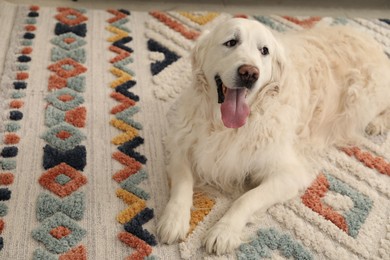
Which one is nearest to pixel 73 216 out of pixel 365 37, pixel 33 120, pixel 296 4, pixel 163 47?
pixel 33 120

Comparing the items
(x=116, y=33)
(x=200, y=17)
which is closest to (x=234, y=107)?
(x=116, y=33)

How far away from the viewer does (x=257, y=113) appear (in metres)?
1.93

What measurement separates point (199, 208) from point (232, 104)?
19.9 inches

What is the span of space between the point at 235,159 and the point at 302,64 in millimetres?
642

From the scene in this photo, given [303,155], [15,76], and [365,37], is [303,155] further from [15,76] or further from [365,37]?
[15,76]

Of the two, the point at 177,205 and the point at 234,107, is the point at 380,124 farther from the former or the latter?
the point at 177,205

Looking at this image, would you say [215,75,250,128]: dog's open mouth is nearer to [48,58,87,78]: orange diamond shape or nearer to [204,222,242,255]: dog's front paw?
[204,222,242,255]: dog's front paw

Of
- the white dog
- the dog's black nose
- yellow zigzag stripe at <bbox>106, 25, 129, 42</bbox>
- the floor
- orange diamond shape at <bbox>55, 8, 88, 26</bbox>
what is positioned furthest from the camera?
the floor

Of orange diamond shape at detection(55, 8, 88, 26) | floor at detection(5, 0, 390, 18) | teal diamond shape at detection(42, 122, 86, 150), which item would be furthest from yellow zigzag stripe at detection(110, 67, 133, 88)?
floor at detection(5, 0, 390, 18)

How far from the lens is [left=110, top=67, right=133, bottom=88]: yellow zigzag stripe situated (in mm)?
2679

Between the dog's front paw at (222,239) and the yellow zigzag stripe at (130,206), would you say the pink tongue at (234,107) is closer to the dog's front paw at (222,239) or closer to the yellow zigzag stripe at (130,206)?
the dog's front paw at (222,239)

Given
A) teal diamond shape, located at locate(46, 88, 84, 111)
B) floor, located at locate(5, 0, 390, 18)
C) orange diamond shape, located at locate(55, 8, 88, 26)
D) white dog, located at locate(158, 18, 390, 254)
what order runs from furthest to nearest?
floor, located at locate(5, 0, 390, 18)
orange diamond shape, located at locate(55, 8, 88, 26)
teal diamond shape, located at locate(46, 88, 84, 111)
white dog, located at locate(158, 18, 390, 254)

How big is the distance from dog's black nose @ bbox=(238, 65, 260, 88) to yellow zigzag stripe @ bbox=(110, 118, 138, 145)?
32.3 inches

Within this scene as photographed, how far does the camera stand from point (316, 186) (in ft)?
7.05
